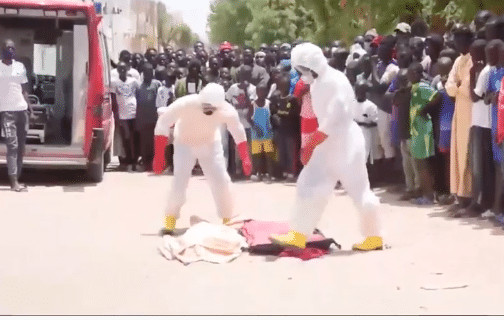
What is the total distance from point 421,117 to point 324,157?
9.73 ft

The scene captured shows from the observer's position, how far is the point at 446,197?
1141 cm

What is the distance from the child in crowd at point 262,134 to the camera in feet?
46.5

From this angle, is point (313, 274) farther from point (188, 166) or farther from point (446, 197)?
point (446, 197)

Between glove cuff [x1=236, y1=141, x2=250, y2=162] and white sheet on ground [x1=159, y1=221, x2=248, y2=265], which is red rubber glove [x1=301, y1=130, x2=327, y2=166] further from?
glove cuff [x1=236, y1=141, x2=250, y2=162]

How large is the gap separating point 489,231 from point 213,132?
103 inches

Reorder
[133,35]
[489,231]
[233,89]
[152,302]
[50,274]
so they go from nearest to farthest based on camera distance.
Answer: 1. [152,302]
2. [50,274]
3. [489,231]
4. [233,89]
5. [133,35]

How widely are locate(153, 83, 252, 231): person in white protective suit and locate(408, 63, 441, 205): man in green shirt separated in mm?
2327

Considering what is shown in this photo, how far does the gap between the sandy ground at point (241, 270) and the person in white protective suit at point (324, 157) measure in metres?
0.37

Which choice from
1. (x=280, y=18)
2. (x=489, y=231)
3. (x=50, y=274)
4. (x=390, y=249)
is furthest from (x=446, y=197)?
(x=280, y=18)

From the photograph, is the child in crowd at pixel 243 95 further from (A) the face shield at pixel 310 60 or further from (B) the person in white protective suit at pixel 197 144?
(A) the face shield at pixel 310 60

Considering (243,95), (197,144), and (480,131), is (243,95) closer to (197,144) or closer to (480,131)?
(197,144)

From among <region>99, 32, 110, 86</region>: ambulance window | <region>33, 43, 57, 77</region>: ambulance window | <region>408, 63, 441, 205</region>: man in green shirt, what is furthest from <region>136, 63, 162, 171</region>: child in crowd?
<region>408, 63, 441, 205</region>: man in green shirt

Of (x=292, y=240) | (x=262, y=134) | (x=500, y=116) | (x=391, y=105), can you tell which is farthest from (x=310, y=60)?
(x=262, y=134)

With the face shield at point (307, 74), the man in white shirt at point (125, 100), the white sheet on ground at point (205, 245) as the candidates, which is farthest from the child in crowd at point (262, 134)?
the face shield at point (307, 74)
